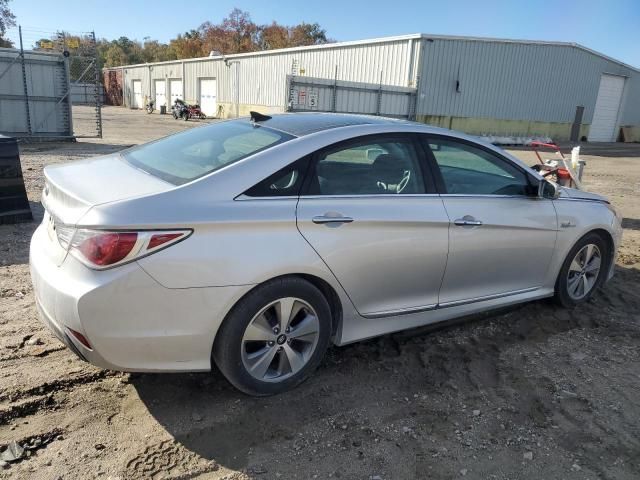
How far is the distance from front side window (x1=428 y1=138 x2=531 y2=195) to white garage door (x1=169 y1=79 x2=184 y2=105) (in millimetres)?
43321

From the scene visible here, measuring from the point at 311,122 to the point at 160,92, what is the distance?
47.7m

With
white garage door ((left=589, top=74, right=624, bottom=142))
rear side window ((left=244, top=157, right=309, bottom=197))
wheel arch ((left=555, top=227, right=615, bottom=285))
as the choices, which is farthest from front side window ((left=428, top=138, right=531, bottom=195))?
white garage door ((left=589, top=74, right=624, bottom=142))

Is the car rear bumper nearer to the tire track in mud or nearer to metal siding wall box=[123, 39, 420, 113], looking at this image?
the tire track in mud

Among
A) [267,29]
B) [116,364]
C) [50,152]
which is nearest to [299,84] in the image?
[50,152]

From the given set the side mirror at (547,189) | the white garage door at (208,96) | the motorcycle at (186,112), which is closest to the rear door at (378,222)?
the side mirror at (547,189)

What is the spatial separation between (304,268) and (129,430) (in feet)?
4.17

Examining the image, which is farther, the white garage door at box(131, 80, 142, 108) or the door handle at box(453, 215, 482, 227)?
the white garage door at box(131, 80, 142, 108)

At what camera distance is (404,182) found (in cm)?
356

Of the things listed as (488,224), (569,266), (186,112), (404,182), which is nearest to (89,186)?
(404,182)

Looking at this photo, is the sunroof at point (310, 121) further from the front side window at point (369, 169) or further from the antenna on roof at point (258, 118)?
the front side window at point (369, 169)

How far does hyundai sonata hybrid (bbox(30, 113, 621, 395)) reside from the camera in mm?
2604

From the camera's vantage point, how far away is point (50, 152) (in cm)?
1395

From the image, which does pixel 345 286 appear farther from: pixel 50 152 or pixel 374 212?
pixel 50 152

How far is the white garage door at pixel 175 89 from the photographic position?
145ft
